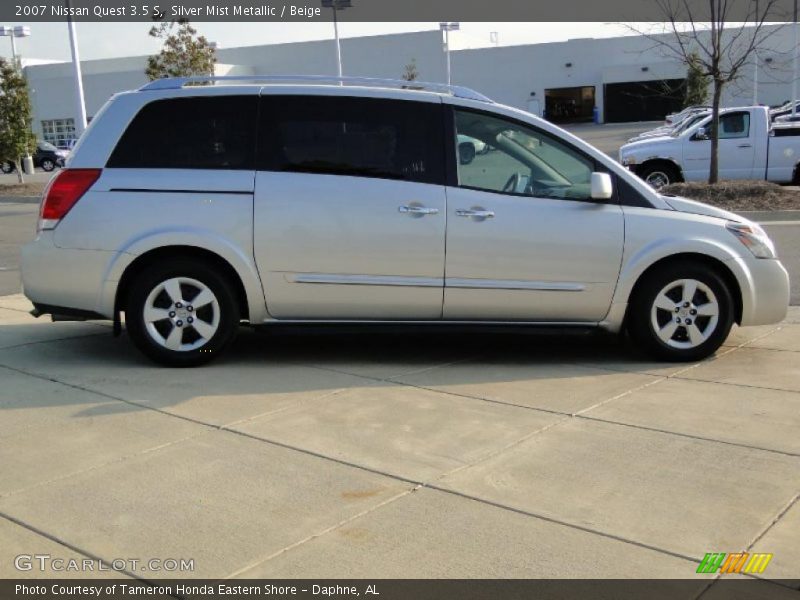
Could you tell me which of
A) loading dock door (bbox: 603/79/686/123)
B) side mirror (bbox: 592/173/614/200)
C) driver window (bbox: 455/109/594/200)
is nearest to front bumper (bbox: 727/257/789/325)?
side mirror (bbox: 592/173/614/200)

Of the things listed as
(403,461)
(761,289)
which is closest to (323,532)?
(403,461)

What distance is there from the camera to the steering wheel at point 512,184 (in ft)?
20.4

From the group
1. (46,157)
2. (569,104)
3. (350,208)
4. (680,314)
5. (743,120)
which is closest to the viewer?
(350,208)

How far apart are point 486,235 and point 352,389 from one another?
4.65ft

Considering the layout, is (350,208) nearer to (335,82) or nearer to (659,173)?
(335,82)

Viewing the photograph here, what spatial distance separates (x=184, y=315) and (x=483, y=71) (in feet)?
219

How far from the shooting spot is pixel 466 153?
6262mm

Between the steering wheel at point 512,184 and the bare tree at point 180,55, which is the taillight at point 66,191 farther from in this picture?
the bare tree at point 180,55

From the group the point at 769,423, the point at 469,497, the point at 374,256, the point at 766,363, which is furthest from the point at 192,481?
the point at 766,363

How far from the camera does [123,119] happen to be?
20.4 feet

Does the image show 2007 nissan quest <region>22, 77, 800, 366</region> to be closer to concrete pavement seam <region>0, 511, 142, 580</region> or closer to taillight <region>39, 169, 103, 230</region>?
taillight <region>39, 169, 103, 230</region>

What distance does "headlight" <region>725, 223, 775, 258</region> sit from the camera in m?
6.33

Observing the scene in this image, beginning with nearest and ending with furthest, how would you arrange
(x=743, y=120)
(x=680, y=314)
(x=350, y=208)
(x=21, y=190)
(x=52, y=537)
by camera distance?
(x=52, y=537), (x=350, y=208), (x=680, y=314), (x=743, y=120), (x=21, y=190)

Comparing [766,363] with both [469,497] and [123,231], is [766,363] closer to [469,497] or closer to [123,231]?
[469,497]
